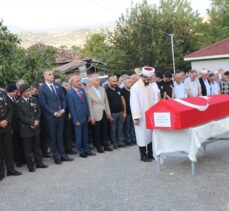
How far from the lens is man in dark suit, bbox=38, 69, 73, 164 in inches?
363

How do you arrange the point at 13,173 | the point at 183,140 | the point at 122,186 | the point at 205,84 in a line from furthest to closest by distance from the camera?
1. the point at 205,84
2. the point at 13,173
3. the point at 183,140
4. the point at 122,186

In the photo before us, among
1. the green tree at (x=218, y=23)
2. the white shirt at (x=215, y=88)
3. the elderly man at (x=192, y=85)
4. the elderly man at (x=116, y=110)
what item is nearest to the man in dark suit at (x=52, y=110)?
the elderly man at (x=116, y=110)

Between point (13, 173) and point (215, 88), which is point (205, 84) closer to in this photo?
point (215, 88)

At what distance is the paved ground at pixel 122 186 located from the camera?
6.12 metres

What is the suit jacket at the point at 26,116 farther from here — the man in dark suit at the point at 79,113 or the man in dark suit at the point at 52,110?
the man in dark suit at the point at 79,113

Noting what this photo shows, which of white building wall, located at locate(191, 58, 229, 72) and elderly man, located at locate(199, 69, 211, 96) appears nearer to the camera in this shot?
elderly man, located at locate(199, 69, 211, 96)

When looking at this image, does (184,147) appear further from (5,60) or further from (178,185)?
(5,60)

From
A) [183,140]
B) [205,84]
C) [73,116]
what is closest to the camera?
[183,140]

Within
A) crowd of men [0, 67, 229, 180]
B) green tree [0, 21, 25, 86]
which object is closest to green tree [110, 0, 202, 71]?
green tree [0, 21, 25, 86]

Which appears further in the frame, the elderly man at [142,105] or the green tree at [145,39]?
the green tree at [145,39]

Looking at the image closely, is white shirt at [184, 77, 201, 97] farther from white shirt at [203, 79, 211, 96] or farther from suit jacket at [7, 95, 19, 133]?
suit jacket at [7, 95, 19, 133]

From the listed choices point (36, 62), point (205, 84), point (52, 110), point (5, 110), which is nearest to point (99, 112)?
point (52, 110)

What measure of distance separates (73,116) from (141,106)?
1.72 meters

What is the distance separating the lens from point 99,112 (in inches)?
407
